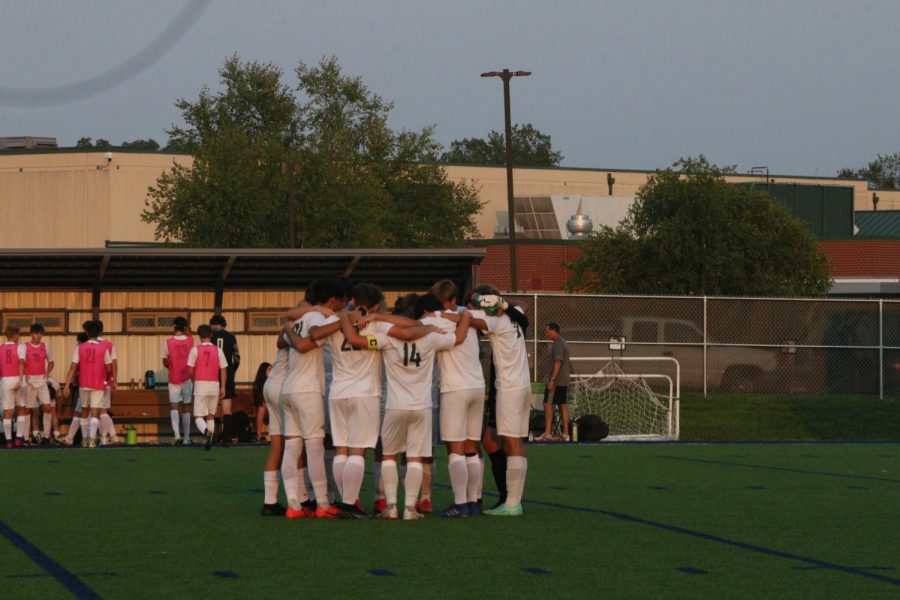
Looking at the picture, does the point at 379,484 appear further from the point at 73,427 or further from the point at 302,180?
the point at 302,180

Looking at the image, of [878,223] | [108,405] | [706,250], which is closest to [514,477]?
[108,405]

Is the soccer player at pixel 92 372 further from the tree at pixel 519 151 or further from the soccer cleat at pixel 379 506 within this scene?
the tree at pixel 519 151

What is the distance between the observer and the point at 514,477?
12328mm

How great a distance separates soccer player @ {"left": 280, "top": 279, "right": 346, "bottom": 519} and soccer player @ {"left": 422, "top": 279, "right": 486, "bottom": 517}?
0.84 m

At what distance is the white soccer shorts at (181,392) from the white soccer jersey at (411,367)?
39.8 ft

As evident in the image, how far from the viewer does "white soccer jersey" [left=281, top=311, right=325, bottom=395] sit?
11914 millimetres

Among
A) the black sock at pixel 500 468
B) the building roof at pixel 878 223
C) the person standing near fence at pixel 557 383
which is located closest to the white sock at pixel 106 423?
the person standing near fence at pixel 557 383

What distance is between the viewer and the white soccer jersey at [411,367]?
11781mm

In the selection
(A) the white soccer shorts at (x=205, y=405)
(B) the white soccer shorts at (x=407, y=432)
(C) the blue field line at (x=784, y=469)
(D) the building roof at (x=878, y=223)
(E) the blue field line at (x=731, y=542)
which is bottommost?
(C) the blue field line at (x=784, y=469)

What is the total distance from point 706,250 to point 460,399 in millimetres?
35021

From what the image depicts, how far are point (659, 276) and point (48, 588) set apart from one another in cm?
3924

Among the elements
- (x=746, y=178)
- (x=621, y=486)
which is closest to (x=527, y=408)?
(x=621, y=486)

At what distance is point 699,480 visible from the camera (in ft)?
54.7

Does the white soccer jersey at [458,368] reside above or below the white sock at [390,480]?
above
